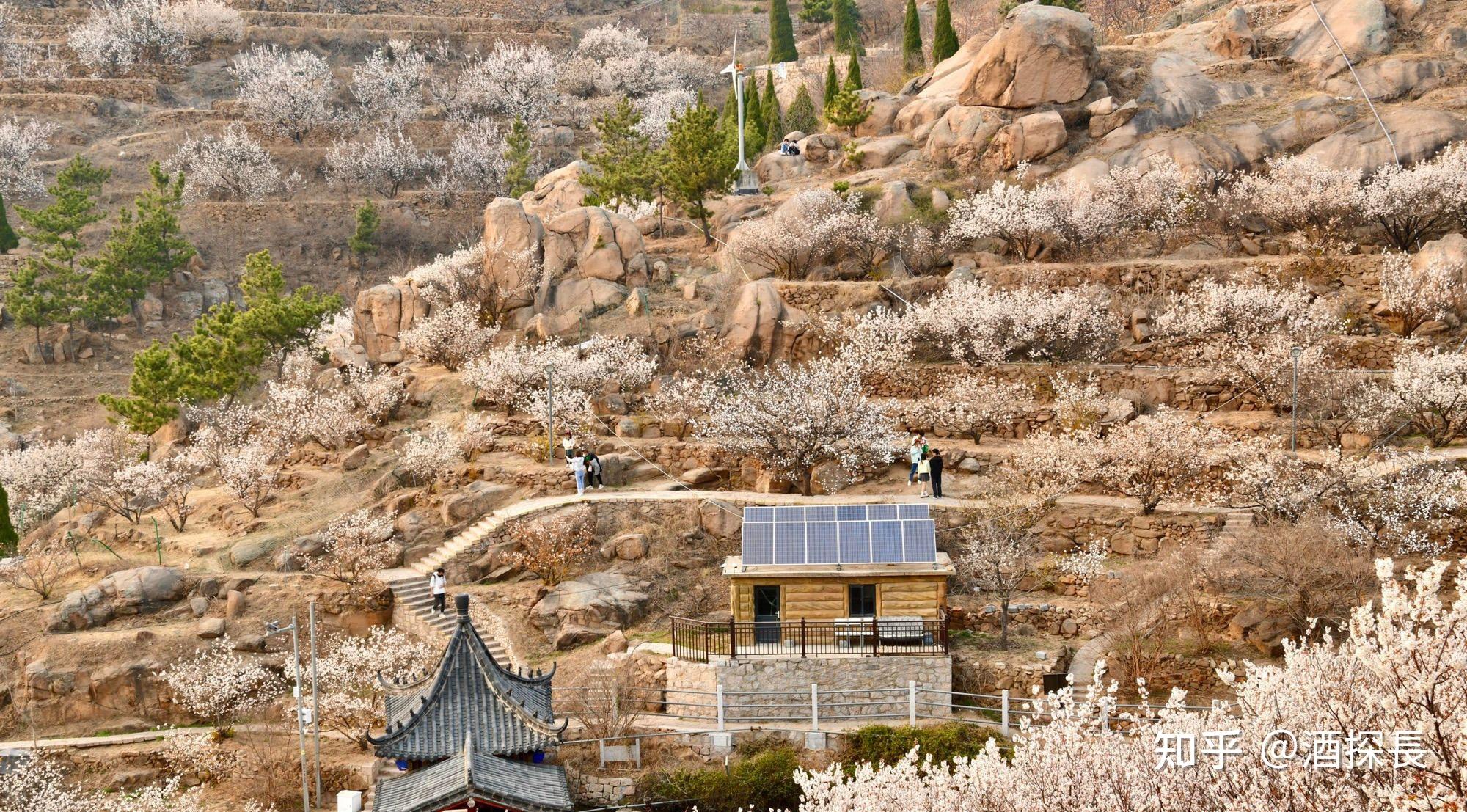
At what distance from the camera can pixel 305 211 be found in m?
73.6

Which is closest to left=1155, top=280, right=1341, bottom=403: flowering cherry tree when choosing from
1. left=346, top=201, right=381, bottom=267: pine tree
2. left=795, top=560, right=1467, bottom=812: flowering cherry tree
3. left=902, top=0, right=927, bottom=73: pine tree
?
left=795, top=560, right=1467, bottom=812: flowering cherry tree

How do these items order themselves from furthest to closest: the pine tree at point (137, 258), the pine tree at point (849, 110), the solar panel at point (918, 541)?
1. the pine tree at point (849, 110)
2. the pine tree at point (137, 258)
3. the solar panel at point (918, 541)

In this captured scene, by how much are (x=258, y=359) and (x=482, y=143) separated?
106 ft

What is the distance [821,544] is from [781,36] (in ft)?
183

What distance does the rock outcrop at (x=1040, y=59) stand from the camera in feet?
177

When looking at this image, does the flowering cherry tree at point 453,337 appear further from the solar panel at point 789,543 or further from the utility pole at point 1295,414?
the utility pole at point 1295,414

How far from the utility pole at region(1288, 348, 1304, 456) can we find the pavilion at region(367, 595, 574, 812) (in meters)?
20.6

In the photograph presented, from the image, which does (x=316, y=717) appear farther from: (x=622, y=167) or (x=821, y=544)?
(x=622, y=167)

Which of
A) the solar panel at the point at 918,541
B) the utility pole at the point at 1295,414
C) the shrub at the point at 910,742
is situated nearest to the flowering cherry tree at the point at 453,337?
the solar panel at the point at 918,541

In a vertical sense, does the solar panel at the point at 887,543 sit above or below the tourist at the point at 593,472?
below

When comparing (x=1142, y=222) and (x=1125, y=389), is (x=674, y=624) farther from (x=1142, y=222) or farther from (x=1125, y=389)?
(x=1142, y=222)

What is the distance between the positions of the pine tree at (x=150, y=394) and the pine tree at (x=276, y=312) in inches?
145

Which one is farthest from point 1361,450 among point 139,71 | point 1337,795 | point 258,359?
point 139,71

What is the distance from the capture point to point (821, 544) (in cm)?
3114
